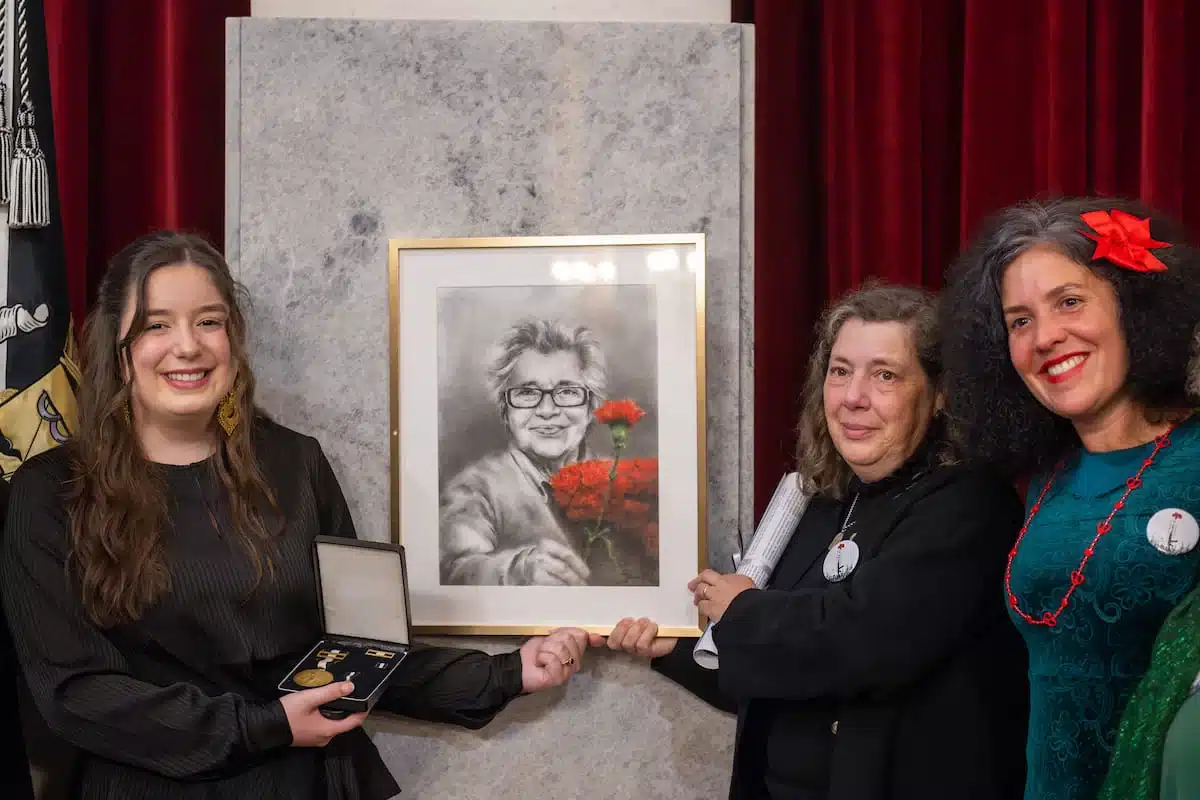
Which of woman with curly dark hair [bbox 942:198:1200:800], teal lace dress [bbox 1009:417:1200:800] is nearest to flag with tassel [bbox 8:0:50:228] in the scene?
woman with curly dark hair [bbox 942:198:1200:800]

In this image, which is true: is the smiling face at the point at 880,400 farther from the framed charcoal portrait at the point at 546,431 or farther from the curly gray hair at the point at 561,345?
the curly gray hair at the point at 561,345

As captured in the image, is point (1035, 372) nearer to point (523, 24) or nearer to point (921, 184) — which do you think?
point (921, 184)

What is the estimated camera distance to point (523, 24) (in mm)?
2020

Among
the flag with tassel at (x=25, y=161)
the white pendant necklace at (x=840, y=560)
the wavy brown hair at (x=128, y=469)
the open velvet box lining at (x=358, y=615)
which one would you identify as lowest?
the open velvet box lining at (x=358, y=615)

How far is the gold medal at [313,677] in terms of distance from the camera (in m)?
1.62

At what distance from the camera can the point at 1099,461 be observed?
1.39 m

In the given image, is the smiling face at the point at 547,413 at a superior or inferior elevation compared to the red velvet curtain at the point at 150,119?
inferior

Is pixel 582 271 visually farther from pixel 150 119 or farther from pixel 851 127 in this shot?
pixel 150 119

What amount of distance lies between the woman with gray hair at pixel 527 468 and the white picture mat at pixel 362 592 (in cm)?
29

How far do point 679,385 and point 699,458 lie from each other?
0.15m

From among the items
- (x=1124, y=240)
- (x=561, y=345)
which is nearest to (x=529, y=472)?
(x=561, y=345)

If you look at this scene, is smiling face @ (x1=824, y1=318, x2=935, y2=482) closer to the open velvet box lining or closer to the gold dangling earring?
the open velvet box lining

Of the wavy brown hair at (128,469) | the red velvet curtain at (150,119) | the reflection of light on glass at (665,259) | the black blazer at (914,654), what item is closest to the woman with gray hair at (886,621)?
the black blazer at (914,654)

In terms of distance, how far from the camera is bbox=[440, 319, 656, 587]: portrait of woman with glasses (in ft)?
6.48
